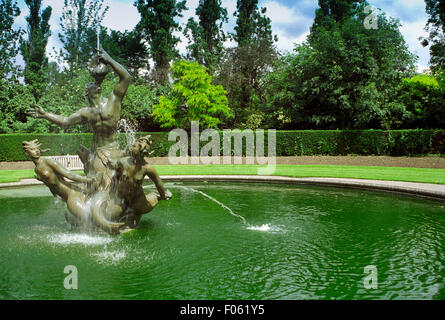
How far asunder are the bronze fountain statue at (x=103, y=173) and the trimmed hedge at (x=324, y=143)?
1721 cm

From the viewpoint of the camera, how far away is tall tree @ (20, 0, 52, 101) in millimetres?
38925

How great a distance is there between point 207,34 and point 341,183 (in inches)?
1363

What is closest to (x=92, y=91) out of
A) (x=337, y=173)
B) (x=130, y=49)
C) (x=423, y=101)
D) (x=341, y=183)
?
(x=341, y=183)

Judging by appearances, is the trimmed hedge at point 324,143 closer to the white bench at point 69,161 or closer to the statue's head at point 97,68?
the white bench at point 69,161

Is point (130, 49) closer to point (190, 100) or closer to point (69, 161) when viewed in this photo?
point (190, 100)

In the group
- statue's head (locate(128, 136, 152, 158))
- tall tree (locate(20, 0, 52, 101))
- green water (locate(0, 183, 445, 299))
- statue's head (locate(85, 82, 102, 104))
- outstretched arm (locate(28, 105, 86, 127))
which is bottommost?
green water (locate(0, 183, 445, 299))

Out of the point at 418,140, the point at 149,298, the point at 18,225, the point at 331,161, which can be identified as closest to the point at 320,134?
the point at 331,161

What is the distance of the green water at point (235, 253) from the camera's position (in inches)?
191

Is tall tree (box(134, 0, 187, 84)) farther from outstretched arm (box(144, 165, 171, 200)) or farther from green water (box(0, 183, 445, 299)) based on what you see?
outstretched arm (box(144, 165, 171, 200))

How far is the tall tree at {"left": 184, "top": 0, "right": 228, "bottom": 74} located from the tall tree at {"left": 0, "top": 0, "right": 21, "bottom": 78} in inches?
672

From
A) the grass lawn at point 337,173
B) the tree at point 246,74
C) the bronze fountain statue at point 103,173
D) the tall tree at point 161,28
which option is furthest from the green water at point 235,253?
the tall tree at point 161,28

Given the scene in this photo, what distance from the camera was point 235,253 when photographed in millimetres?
6293

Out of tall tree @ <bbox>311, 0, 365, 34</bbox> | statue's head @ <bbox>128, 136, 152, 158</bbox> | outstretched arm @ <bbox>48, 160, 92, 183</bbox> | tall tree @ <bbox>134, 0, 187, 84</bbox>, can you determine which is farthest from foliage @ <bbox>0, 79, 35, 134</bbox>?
tall tree @ <bbox>311, 0, 365, 34</bbox>
